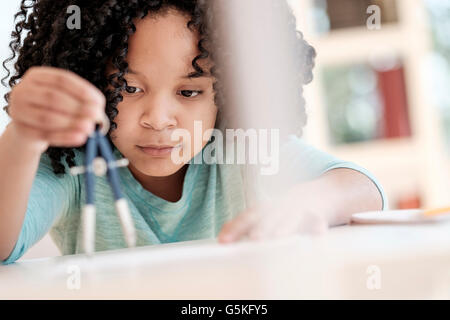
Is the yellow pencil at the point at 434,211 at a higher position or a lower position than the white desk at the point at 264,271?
higher

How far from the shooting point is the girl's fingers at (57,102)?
1.09ft

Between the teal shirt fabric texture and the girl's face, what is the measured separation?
0.10m

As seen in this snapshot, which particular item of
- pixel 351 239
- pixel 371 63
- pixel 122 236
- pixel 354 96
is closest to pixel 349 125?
pixel 354 96

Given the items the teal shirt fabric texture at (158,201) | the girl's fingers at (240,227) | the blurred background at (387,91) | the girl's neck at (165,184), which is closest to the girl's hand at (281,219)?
the girl's fingers at (240,227)

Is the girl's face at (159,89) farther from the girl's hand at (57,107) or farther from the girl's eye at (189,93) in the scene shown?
the girl's hand at (57,107)

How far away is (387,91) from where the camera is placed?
2.04m

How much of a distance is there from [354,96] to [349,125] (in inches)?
5.1

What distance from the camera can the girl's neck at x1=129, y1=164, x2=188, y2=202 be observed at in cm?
74

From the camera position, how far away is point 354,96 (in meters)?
2.08

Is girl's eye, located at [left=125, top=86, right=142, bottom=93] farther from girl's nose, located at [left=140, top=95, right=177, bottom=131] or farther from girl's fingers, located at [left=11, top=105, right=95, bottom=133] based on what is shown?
girl's fingers, located at [left=11, top=105, right=95, bottom=133]

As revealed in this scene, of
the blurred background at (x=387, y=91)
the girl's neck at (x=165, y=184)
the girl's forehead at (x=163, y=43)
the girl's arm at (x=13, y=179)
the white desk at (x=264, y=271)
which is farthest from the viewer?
the blurred background at (x=387, y=91)

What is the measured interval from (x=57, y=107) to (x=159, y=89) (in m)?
0.20
